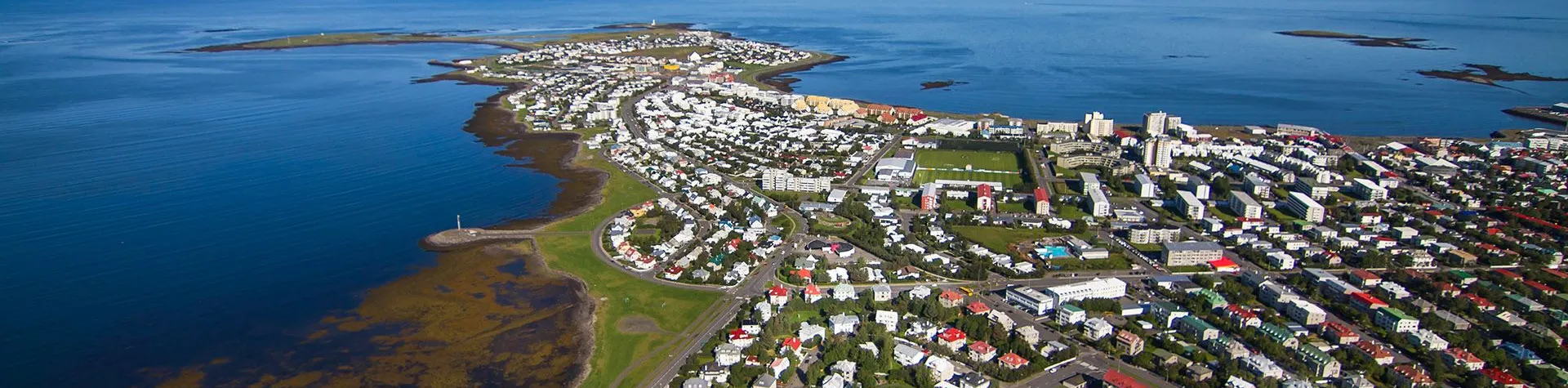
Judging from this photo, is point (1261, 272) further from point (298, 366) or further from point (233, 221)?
point (233, 221)

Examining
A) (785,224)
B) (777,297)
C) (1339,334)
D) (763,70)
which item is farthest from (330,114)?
(1339,334)

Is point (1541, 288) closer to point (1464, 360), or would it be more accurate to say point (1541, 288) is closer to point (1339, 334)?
point (1464, 360)

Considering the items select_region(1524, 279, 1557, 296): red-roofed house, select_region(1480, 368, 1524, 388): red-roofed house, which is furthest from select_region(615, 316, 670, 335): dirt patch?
select_region(1524, 279, 1557, 296): red-roofed house

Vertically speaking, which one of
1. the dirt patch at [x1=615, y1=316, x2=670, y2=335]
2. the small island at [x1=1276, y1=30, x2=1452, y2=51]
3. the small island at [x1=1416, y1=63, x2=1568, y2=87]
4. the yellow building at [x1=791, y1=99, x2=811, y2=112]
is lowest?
the dirt patch at [x1=615, y1=316, x2=670, y2=335]

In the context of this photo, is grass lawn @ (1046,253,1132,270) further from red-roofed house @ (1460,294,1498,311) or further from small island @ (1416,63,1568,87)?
small island @ (1416,63,1568,87)

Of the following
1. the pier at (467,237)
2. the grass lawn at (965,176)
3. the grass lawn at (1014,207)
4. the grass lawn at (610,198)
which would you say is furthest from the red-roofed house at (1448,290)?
the pier at (467,237)

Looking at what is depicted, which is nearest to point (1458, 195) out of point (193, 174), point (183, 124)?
point (193, 174)
